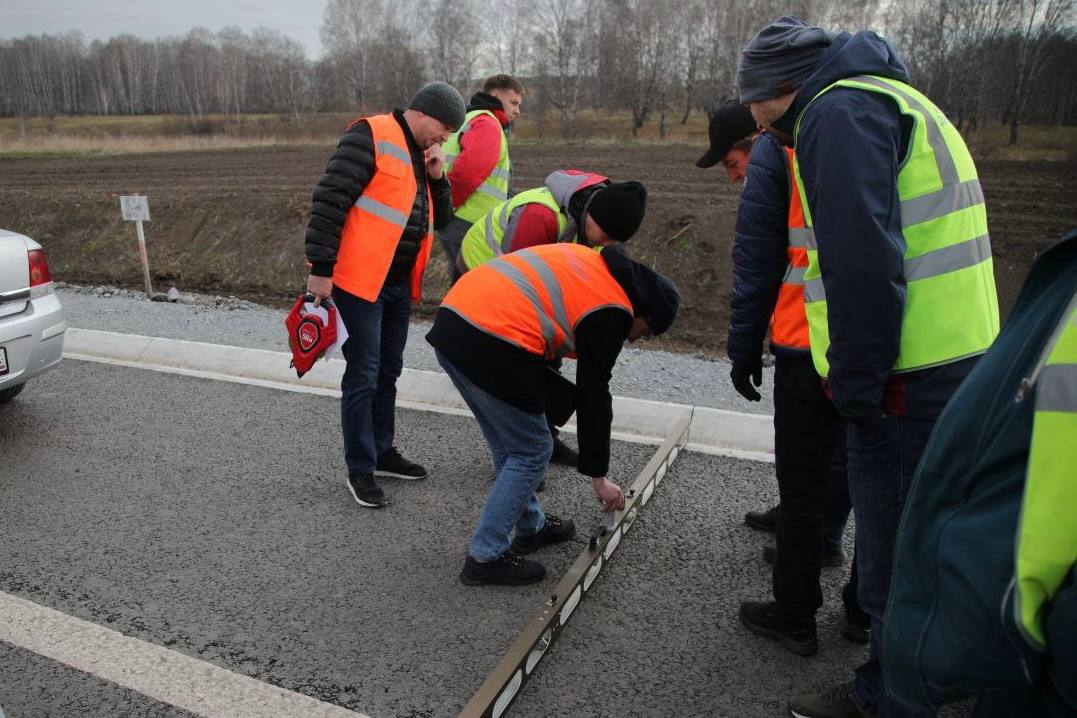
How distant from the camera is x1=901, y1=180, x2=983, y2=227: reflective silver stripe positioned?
2.09 meters

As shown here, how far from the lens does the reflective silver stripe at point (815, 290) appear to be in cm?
233

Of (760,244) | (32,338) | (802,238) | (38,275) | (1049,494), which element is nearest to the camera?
(1049,494)

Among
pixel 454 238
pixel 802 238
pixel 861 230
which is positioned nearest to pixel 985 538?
pixel 861 230

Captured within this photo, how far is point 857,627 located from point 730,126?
6.34 ft

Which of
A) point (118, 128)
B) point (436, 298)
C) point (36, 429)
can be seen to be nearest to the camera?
point (36, 429)

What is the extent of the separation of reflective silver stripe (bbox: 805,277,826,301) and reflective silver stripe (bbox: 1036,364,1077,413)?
3.93 ft

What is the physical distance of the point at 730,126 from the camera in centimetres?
314

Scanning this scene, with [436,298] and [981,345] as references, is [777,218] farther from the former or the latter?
[436,298]

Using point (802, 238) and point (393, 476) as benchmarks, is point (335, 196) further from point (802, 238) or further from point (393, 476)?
point (802, 238)

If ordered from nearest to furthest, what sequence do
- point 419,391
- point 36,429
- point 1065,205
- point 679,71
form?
1. point 36,429
2. point 419,391
3. point 1065,205
4. point 679,71

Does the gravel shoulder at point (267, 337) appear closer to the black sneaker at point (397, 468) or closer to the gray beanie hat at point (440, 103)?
the black sneaker at point (397, 468)

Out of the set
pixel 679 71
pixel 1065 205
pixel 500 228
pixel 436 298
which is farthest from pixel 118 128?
pixel 500 228

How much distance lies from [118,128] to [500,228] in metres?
52.7

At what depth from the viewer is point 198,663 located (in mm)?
2785
